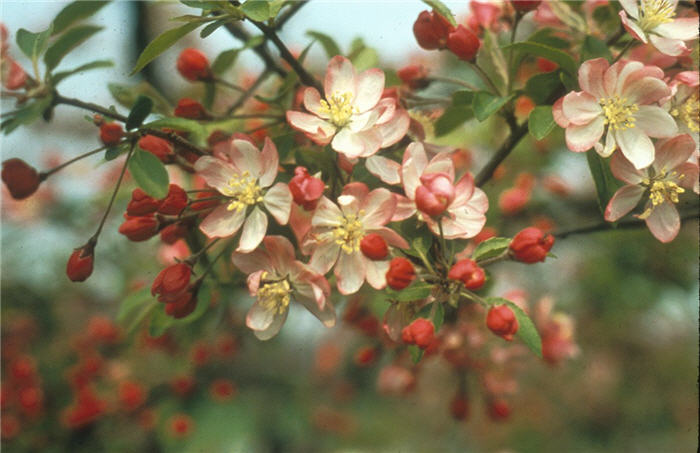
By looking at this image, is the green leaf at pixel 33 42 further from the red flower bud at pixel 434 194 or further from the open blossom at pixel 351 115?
the red flower bud at pixel 434 194

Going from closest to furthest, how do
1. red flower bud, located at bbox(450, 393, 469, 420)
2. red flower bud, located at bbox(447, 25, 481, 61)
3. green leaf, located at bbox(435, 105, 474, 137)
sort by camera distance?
red flower bud, located at bbox(447, 25, 481, 61), green leaf, located at bbox(435, 105, 474, 137), red flower bud, located at bbox(450, 393, 469, 420)

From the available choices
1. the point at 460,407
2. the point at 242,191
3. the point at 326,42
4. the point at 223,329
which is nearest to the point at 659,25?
the point at 326,42

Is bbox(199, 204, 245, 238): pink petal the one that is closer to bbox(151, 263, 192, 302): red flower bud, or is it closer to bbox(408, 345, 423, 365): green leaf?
bbox(151, 263, 192, 302): red flower bud

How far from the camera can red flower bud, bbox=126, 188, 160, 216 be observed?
0.96 m

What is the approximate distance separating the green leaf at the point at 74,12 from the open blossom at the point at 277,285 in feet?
1.95

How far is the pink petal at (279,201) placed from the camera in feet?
3.28

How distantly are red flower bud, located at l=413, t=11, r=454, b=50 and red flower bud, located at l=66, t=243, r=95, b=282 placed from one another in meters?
0.73

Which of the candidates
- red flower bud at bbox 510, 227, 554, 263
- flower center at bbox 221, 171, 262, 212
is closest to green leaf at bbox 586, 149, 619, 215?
red flower bud at bbox 510, 227, 554, 263

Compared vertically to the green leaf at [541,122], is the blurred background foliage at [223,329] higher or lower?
lower

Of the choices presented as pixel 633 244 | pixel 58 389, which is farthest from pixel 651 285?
pixel 58 389

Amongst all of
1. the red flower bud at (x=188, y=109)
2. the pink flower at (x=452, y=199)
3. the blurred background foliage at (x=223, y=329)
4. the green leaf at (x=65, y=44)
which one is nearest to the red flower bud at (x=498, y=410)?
the blurred background foliage at (x=223, y=329)

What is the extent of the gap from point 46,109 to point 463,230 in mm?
729

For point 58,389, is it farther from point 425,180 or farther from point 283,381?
point 425,180

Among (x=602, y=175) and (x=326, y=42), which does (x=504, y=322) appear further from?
(x=326, y=42)
